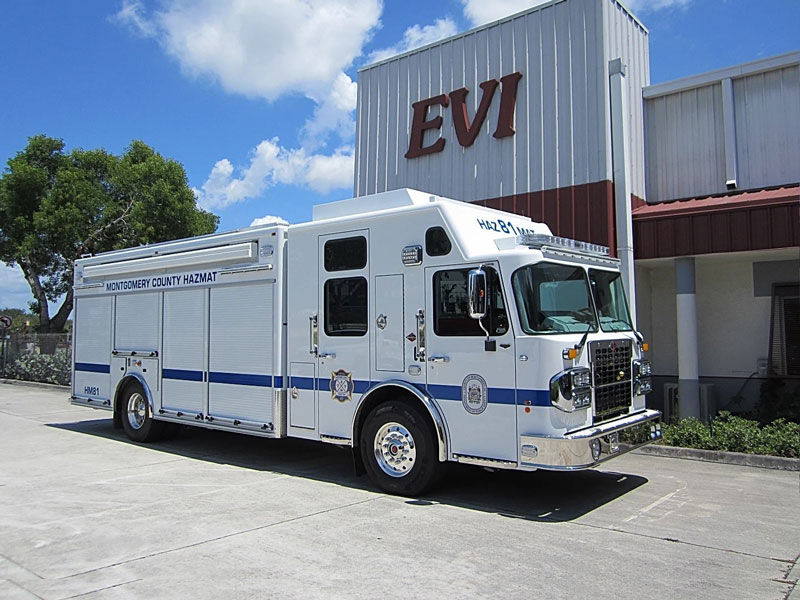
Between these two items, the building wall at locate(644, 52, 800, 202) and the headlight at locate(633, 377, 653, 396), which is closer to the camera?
the headlight at locate(633, 377, 653, 396)

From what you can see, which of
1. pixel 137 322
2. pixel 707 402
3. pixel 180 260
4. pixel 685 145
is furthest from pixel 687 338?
pixel 137 322

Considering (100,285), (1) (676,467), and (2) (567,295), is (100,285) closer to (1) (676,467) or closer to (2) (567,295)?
(2) (567,295)

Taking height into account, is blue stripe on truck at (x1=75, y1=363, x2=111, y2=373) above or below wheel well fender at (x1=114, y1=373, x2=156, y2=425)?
above

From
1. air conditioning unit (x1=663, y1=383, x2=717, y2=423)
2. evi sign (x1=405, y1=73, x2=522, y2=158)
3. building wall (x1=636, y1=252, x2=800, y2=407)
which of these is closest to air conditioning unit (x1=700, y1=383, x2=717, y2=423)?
air conditioning unit (x1=663, y1=383, x2=717, y2=423)

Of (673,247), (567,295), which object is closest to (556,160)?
(673,247)

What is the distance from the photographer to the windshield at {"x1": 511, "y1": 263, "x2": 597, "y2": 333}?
21.1 feet

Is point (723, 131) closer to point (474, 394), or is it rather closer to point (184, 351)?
point (474, 394)

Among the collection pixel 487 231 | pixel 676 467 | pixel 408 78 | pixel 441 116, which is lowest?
pixel 676 467

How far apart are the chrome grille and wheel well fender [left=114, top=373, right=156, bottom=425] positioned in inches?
269

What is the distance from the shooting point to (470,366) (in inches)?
265

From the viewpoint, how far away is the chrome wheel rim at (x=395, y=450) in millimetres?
7160

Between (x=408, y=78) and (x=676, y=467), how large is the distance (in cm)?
953

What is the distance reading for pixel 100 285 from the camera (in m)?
11.7

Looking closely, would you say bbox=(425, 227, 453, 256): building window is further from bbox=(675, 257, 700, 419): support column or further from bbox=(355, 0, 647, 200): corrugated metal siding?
bbox=(675, 257, 700, 419): support column
